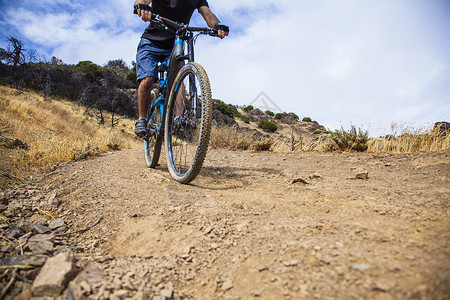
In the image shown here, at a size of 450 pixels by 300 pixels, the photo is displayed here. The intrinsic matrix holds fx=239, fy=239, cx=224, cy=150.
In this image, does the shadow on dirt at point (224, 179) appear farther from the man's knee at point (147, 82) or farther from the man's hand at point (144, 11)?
the man's hand at point (144, 11)

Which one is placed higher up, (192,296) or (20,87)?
(20,87)

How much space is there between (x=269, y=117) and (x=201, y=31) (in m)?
33.8

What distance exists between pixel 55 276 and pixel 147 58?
2769 millimetres

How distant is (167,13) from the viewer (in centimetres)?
315

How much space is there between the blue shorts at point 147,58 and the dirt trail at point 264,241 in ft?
5.09

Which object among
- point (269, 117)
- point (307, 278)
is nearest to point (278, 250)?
point (307, 278)

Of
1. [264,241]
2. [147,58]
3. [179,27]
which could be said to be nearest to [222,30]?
[179,27]

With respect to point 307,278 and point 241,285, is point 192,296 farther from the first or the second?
point 307,278

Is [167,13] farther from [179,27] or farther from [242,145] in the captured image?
[242,145]

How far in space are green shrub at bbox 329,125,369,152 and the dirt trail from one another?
101 inches

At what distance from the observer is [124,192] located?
212cm

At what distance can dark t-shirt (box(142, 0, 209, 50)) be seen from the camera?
10.2 ft

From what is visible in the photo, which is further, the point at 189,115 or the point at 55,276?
the point at 189,115

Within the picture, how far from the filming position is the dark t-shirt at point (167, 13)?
3.11 metres
